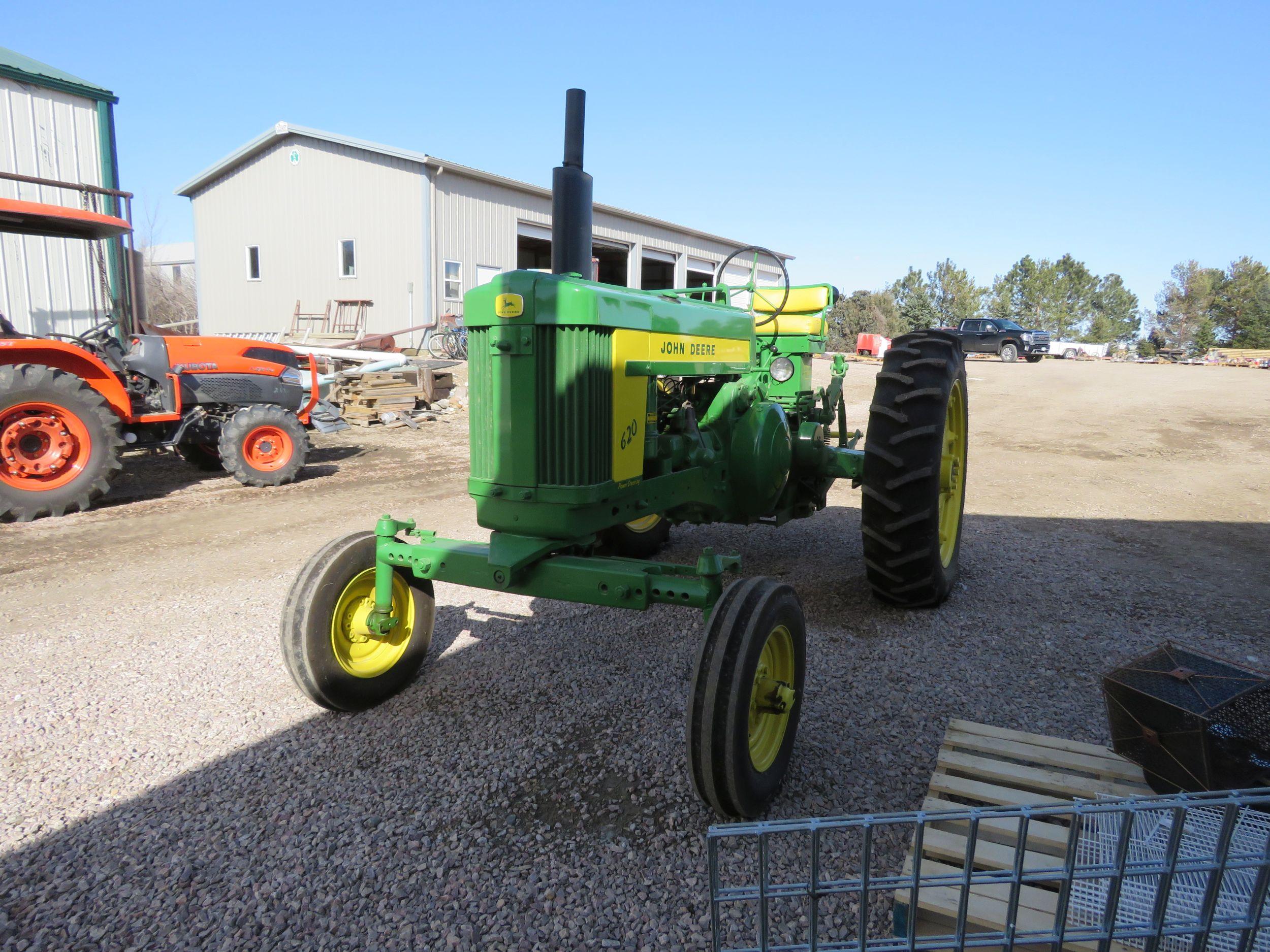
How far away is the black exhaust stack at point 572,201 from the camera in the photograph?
289 centimetres

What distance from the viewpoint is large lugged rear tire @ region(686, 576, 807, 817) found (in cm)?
216

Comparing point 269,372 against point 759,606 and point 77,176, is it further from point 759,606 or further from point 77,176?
point 759,606

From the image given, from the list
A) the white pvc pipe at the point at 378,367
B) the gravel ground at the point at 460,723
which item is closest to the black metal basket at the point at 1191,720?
the gravel ground at the point at 460,723

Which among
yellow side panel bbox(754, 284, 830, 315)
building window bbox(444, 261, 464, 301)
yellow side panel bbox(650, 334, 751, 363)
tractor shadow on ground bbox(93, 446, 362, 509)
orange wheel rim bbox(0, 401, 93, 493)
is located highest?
building window bbox(444, 261, 464, 301)

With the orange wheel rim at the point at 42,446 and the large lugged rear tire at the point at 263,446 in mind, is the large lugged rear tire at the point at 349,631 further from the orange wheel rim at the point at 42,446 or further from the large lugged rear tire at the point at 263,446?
the large lugged rear tire at the point at 263,446

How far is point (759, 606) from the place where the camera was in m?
2.30

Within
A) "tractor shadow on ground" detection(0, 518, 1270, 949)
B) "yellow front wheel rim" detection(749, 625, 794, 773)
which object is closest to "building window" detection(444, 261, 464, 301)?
"tractor shadow on ground" detection(0, 518, 1270, 949)

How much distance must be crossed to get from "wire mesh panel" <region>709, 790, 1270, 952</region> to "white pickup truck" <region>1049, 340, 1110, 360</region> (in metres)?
33.2

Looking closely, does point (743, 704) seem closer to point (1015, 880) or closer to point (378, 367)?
point (1015, 880)

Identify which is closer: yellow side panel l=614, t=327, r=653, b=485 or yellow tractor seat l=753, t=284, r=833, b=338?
yellow side panel l=614, t=327, r=653, b=485

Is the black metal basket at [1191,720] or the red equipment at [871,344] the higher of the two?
the red equipment at [871,344]

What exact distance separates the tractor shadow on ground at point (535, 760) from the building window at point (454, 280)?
13907mm

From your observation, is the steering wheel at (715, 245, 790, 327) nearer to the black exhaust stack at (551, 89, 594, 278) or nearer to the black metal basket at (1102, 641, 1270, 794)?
the black exhaust stack at (551, 89, 594, 278)

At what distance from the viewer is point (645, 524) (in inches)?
183
